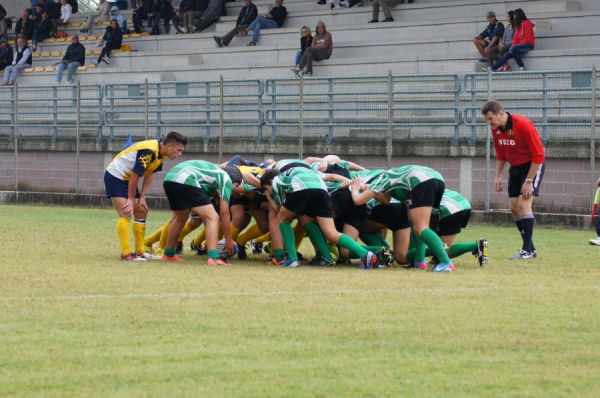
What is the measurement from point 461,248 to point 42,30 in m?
28.6

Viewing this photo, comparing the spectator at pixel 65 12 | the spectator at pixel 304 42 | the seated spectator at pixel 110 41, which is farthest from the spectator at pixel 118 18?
the spectator at pixel 304 42

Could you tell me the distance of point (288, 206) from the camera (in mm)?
14172

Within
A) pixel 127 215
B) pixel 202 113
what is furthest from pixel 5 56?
pixel 127 215

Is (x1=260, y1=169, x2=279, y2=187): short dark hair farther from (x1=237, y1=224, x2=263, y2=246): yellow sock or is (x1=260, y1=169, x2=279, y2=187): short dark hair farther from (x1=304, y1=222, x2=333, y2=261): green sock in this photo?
(x1=237, y1=224, x2=263, y2=246): yellow sock

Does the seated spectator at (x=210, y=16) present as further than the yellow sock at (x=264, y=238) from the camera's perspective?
Yes

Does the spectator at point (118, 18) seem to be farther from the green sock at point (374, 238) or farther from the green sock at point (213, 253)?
the green sock at point (213, 253)

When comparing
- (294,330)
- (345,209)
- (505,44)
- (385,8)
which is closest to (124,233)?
(345,209)

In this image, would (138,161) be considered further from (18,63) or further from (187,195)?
(18,63)

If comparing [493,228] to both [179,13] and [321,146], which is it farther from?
[179,13]

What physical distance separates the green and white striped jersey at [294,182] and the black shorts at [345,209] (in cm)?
35

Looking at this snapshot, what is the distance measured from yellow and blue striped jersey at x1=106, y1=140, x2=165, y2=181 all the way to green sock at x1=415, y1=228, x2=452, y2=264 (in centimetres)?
336

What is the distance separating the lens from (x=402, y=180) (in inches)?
545

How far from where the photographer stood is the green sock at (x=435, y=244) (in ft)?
44.3

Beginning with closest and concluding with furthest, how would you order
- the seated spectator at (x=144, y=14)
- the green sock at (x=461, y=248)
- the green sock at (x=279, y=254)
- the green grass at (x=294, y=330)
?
the green grass at (x=294, y=330) < the green sock at (x=461, y=248) < the green sock at (x=279, y=254) < the seated spectator at (x=144, y=14)
